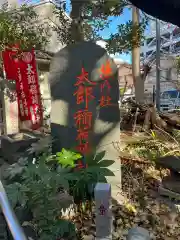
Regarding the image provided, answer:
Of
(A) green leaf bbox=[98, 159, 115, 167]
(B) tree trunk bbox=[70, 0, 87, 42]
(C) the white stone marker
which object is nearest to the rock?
(A) green leaf bbox=[98, 159, 115, 167]

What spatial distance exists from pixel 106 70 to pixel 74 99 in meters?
0.66

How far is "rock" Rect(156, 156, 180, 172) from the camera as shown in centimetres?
355

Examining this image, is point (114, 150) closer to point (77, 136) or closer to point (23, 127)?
point (77, 136)

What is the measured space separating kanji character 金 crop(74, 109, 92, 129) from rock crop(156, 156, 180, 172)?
1.23 meters

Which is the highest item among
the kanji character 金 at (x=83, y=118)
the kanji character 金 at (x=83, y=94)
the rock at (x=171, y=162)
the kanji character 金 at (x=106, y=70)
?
the kanji character 金 at (x=106, y=70)

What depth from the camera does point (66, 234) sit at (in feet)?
8.25

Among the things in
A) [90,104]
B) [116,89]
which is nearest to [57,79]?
[90,104]

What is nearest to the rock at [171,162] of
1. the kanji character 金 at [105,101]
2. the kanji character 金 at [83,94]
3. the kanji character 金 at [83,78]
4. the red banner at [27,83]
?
the kanji character 金 at [105,101]

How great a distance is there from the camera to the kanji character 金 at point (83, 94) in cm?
364

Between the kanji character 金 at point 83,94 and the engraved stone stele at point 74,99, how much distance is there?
0.16ft

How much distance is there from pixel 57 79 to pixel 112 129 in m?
1.15

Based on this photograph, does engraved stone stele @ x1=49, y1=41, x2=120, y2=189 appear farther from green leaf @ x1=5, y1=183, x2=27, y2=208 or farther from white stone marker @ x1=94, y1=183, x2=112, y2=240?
white stone marker @ x1=94, y1=183, x2=112, y2=240

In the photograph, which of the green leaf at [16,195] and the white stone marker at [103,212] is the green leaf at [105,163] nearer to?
the white stone marker at [103,212]

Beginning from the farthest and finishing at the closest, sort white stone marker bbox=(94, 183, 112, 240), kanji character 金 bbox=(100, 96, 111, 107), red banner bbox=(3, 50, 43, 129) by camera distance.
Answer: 1. red banner bbox=(3, 50, 43, 129)
2. kanji character 金 bbox=(100, 96, 111, 107)
3. white stone marker bbox=(94, 183, 112, 240)
